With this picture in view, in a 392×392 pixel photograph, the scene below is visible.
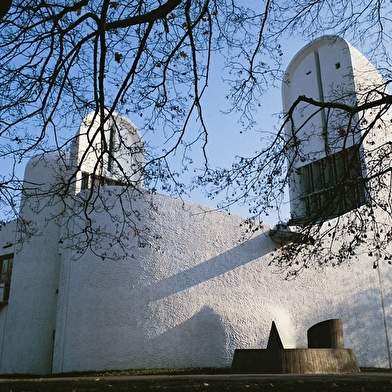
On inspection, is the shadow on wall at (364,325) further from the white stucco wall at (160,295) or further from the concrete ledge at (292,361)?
the concrete ledge at (292,361)

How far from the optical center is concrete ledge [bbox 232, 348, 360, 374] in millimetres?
10328

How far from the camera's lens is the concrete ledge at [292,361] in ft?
33.9

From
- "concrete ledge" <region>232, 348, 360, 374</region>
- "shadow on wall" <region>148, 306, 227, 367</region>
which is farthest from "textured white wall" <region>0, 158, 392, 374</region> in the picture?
"concrete ledge" <region>232, 348, 360, 374</region>

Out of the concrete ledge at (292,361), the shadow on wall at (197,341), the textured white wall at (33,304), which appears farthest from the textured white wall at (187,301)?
the concrete ledge at (292,361)

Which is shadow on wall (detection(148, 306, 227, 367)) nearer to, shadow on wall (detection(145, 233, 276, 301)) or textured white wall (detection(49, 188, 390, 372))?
textured white wall (detection(49, 188, 390, 372))

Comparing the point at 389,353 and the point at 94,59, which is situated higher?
the point at 94,59

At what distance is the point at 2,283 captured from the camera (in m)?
17.2

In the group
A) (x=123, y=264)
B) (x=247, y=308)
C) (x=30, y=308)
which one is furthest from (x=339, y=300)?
(x=30, y=308)

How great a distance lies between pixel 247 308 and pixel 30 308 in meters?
6.35

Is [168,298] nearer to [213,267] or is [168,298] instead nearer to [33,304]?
[213,267]

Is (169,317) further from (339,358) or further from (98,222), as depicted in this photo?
(339,358)

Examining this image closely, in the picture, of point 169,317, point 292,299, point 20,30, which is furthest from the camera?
point 292,299

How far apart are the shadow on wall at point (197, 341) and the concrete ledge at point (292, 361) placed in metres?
2.89

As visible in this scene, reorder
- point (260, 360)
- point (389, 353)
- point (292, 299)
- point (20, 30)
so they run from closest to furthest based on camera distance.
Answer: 1. point (20, 30)
2. point (260, 360)
3. point (292, 299)
4. point (389, 353)
